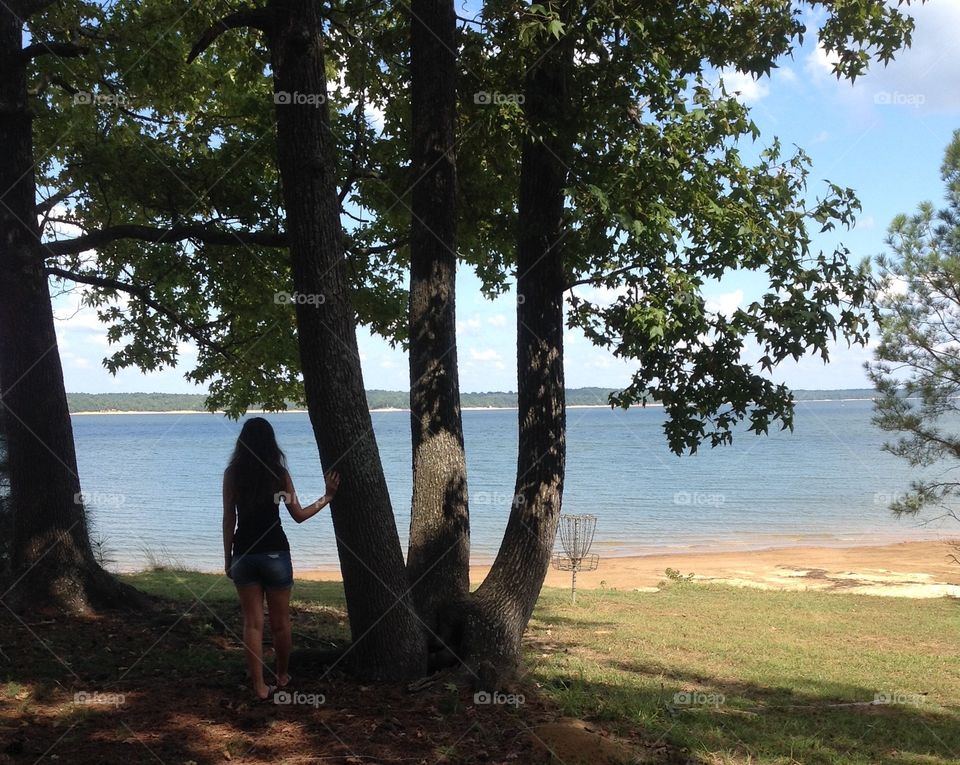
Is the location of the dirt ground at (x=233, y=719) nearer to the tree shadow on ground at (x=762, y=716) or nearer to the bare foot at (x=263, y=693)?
the bare foot at (x=263, y=693)

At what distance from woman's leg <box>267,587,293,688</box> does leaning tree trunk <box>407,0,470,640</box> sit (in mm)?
1129

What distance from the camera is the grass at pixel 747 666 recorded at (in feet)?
19.2

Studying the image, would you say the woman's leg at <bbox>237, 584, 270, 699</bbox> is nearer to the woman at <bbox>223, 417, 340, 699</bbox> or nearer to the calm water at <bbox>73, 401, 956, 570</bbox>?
the woman at <bbox>223, 417, 340, 699</bbox>

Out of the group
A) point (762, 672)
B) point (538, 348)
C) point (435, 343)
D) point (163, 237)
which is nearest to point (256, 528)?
point (435, 343)

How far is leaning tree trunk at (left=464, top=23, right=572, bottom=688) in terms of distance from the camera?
6.88 meters

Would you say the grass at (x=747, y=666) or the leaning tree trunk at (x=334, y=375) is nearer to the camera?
the grass at (x=747, y=666)

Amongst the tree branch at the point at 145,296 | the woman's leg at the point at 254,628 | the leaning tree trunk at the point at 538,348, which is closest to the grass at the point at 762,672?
the leaning tree trunk at the point at 538,348

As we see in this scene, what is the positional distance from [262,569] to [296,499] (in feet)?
1.57

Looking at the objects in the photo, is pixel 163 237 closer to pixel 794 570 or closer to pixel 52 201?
pixel 52 201

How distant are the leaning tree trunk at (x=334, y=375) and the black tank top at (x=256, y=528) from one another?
1.81 feet

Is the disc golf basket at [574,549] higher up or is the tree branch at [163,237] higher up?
the tree branch at [163,237]

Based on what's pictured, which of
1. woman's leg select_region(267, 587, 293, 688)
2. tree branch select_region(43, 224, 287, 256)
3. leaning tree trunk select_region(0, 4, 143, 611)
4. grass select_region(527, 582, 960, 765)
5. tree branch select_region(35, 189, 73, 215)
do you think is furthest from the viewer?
tree branch select_region(35, 189, 73, 215)

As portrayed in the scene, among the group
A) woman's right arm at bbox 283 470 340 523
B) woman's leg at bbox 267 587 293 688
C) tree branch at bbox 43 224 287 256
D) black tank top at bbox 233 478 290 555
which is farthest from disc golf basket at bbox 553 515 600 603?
black tank top at bbox 233 478 290 555

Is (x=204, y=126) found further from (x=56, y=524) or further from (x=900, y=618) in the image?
(x=900, y=618)
